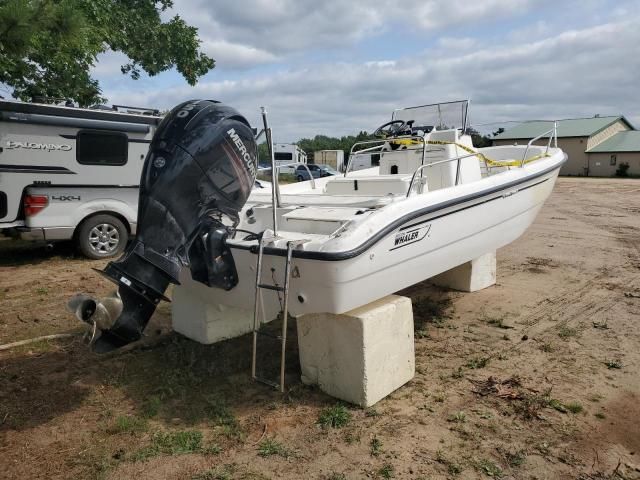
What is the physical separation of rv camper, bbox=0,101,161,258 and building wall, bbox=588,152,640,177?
36.2 metres

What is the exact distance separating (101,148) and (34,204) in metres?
1.31

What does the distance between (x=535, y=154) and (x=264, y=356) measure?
4758 millimetres

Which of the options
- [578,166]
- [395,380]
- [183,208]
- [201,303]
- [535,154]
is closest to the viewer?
[183,208]

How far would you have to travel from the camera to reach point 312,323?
12.3ft

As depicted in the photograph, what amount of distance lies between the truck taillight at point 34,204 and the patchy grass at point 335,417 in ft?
19.9

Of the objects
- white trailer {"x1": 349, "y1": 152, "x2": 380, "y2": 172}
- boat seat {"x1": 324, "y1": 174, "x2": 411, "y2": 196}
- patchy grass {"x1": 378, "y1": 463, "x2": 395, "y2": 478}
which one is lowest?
patchy grass {"x1": 378, "y1": 463, "x2": 395, "y2": 478}

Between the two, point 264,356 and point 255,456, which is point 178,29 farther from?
point 255,456

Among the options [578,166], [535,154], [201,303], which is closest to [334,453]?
[201,303]

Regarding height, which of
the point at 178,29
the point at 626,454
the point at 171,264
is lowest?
the point at 626,454

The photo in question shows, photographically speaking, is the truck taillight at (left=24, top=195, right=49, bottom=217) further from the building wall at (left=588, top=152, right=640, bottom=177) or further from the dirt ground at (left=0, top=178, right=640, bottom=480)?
the building wall at (left=588, top=152, right=640, bottom=177)

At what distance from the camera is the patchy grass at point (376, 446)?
9.71 ft

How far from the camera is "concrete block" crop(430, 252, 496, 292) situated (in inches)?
237

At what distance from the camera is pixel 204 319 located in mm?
4598

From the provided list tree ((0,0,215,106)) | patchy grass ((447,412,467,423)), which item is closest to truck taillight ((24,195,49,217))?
tree ((0,0,215,106))
